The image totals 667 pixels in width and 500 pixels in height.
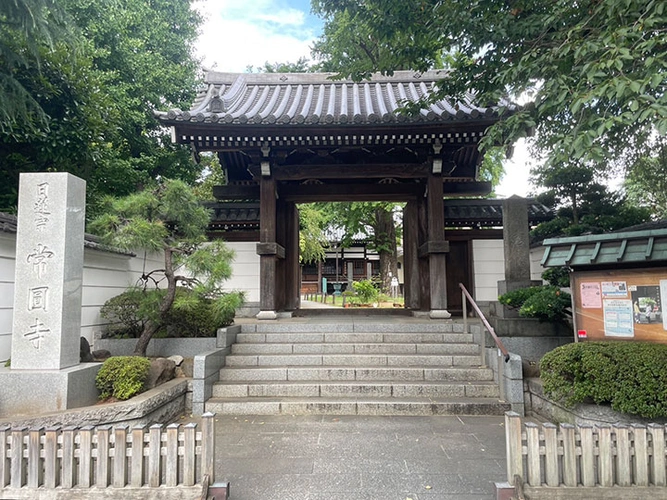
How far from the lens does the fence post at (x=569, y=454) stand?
7.70 feet

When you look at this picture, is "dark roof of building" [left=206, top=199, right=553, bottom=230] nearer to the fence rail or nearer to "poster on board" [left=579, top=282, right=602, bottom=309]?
"poster on board" [left=579, top=282, right=602, bottom=309]

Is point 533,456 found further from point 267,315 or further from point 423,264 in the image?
point 423,264

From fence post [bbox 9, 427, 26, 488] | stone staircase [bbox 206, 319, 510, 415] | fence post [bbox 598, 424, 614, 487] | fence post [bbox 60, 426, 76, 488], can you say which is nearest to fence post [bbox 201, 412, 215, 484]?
fence post [bbox 60, 426, 76, 488]

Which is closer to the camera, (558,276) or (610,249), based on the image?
(610,249)

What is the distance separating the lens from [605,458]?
7.70ft

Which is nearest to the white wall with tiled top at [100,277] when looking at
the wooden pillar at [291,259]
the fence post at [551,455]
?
the wooden pillar at [291,259]

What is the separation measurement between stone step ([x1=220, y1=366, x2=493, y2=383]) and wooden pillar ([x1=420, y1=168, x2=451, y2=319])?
6.05 feet

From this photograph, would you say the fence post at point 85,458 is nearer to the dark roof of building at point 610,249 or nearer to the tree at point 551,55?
the tree at point 551,55

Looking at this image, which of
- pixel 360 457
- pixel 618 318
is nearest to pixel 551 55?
pixel 618 318

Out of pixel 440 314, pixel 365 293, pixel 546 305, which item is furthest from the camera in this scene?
pixel 365 293

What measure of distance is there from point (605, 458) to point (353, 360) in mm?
3378

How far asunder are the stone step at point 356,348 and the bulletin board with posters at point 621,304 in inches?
63.2

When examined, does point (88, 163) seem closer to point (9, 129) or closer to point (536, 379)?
point (9, 129)

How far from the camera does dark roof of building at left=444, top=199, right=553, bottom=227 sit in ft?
28.3
